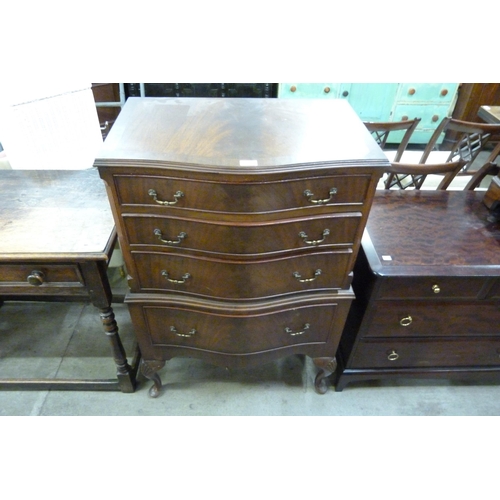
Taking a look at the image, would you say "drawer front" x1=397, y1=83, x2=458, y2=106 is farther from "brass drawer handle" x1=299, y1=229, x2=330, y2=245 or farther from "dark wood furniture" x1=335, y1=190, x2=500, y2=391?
"brass drawer handle" x1=299, y1=229, x2=330, y2=245

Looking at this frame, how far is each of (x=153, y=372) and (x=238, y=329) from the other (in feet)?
1.59

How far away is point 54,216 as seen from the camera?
1.20 m

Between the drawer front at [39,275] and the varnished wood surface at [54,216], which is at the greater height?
the varnished wood surface at [54,216]

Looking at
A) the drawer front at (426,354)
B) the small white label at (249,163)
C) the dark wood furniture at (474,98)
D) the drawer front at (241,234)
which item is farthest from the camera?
the dark wood furniture at (474,98)

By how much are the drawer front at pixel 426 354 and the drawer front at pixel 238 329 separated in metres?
0.23

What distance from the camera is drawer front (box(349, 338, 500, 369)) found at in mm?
1421

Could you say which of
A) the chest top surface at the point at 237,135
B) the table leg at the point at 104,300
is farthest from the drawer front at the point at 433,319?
the table leg at the point at 104,300

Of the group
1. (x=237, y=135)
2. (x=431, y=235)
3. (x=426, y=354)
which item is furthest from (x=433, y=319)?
(x=237, y=135)

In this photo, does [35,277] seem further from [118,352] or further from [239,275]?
[239,275]

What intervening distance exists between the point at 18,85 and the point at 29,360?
1234mm

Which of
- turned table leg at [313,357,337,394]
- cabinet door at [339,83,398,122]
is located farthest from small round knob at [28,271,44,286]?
cabinet door at [339,83,398,122]

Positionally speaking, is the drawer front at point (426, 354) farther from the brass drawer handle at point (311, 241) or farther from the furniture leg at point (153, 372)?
the furniture leg at point (153, 372)

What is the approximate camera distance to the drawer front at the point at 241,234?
1.01 meters

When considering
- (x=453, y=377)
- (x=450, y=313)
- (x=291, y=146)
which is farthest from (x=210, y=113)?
(x=453, y=377)
